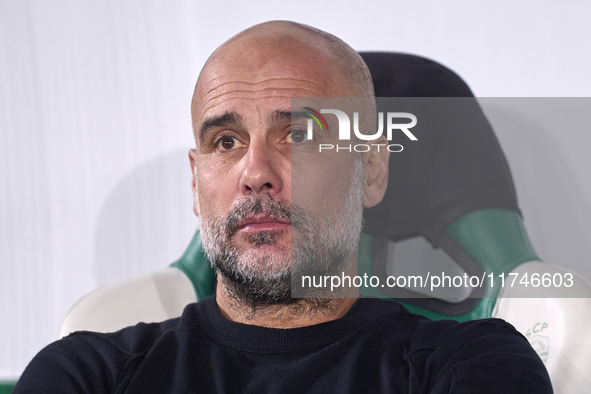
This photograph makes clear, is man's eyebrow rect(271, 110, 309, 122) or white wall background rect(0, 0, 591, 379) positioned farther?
white wall background rect(0, 0, 591, 379)

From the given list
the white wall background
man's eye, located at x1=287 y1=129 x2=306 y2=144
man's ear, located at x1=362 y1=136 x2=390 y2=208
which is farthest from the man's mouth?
the white wall background

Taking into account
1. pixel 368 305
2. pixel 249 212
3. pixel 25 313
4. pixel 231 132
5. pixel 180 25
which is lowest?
pixel 25 313

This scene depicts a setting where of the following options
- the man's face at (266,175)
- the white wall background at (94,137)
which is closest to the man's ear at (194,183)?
the man's face at (266,175)

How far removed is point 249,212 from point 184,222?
0.94 metres

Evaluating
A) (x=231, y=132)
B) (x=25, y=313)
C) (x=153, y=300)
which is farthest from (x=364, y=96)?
(x=25, y=313)

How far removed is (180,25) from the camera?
185cm

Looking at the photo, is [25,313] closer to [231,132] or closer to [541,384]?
[231,132]

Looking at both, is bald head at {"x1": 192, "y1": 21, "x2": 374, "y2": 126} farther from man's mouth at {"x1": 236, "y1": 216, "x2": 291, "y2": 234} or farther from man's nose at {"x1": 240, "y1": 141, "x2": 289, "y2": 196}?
man's mouth at {"x1": 236, "y1": 216, "x2": 291, "y2": 234}

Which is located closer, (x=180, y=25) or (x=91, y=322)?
(x=91, y=322)

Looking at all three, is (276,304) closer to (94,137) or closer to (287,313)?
(287,313)

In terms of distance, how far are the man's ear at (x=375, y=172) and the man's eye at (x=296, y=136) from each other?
191 millimetres

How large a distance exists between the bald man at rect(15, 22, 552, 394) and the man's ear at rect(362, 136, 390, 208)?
0.15 feet

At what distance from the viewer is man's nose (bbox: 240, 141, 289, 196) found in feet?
3.09

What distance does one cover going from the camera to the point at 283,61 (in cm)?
104
